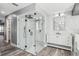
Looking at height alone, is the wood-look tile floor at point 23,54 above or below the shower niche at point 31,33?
below

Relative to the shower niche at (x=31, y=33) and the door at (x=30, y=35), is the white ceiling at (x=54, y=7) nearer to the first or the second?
the shower niche at (x=31, y=33)

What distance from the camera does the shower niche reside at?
1.12 m

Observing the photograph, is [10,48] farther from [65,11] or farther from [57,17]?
[65,11]

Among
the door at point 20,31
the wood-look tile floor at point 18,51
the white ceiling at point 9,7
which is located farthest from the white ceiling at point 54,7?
the wood-look tile floor at point 18,51

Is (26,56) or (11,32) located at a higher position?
(11,32)

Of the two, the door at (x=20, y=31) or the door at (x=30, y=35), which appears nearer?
the door at (x=20, y=31)

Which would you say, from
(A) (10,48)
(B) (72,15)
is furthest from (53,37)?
(A) (10,48)

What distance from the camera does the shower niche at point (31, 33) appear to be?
1115mm

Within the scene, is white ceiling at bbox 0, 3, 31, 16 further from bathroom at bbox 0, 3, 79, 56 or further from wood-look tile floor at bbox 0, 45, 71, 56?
wood-look tile floor at bbox 0, 45, 71, 56

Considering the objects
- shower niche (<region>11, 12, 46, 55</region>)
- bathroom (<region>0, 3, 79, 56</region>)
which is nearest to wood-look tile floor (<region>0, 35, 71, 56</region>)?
bathroom (<region>0, 3, 79, 56</region>)

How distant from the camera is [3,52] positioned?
39.6 inches

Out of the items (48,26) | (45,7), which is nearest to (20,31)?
(48,26)

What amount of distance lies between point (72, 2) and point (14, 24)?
107 centimetres

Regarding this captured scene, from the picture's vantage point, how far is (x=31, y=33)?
125cm
